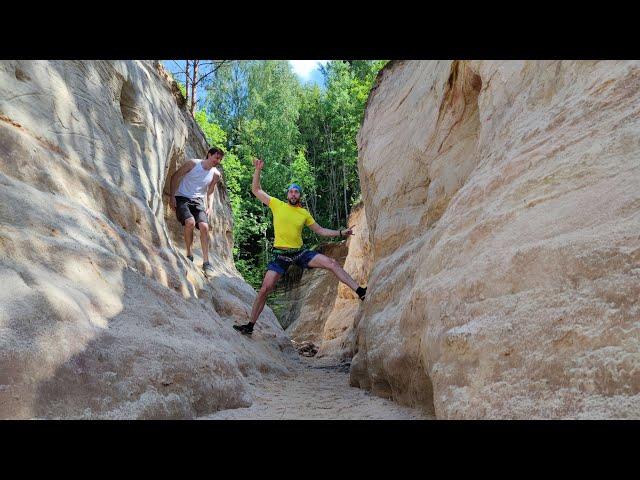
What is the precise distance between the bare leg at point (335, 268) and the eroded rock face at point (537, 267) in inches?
60.4

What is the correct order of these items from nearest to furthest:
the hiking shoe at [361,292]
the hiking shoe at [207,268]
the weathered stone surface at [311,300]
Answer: the hiking shoe at [361,292] < the hiking shoe at [207,268] < the weathered stone surface at [311,300]

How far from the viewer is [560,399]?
1.48m

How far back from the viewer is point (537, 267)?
6.01 feet

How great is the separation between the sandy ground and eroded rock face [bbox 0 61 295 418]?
192 mm

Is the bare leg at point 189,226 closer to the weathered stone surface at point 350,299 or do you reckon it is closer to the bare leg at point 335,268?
the bare leg at point 335,268

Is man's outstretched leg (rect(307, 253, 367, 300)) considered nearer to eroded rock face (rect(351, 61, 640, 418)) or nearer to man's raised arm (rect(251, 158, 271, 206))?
man's raised arm (rect(251, 158, 271, 206))

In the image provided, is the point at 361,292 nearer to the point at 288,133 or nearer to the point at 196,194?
the point at 196,194

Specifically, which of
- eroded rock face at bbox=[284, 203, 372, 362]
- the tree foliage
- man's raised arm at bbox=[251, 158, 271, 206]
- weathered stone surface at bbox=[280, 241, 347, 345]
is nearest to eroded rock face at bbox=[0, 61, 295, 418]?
man's raised arm at bbox=[251, 158, 271, 206]

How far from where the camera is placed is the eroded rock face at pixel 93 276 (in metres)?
2.10

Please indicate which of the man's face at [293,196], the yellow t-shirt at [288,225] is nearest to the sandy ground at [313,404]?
the yellow t-shirt at [288,225]

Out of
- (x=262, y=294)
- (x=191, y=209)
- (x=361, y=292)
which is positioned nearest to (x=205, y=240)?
(x=191, y=209)

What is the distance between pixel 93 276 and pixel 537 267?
272cm

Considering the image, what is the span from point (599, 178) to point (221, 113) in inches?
1128

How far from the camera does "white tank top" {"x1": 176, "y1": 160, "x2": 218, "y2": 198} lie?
6.48 metres
